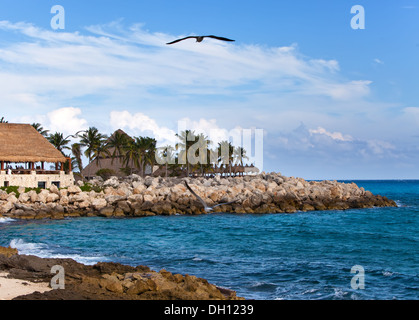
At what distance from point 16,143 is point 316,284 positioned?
35.1m

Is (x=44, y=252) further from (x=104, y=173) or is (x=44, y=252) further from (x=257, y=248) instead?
(x=104, y=173)

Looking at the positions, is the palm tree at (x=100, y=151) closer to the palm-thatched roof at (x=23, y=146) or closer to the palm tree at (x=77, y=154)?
the palm tree at (x=77, y=154)

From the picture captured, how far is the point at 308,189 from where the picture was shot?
47.3m

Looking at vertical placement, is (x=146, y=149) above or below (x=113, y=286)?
above

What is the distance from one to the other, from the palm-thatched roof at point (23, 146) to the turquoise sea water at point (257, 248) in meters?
12.0

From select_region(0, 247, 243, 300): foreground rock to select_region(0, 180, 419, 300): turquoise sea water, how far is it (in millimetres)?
2251

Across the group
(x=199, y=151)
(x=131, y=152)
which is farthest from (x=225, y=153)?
(x=131, y=152)

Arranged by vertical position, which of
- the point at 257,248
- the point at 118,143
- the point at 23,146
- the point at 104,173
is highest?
the point at 118,143

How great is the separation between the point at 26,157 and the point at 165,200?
13043mm

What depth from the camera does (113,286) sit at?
10383 mm

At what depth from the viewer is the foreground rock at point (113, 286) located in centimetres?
966

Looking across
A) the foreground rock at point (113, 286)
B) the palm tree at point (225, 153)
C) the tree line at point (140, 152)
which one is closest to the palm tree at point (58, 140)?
the tree line at point (140, 152)
